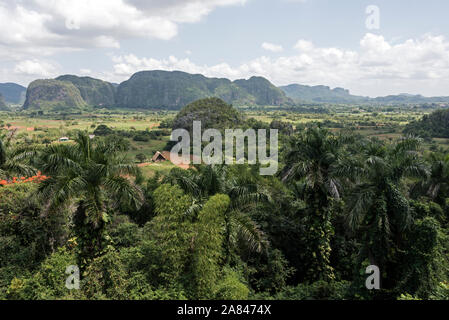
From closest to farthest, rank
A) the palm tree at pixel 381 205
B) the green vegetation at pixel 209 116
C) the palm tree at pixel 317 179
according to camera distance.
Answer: the palm tree at pixel 381 205
the palm tree at pixel 317 179
the green vegetation at pixel 209 116

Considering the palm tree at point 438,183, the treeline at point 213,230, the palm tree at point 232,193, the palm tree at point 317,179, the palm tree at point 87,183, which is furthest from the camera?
the palm tree at point 438,183

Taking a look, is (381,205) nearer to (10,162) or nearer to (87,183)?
(87,183)

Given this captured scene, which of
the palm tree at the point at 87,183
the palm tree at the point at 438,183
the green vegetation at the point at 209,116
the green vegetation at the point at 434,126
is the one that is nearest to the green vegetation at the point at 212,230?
the palm tree at the point at 87,183

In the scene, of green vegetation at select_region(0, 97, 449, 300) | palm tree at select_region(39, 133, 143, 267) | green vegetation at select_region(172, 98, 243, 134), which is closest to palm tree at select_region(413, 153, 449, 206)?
green vegetation at select_region(0, 97, 449, 300)

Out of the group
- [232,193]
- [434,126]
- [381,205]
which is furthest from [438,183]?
[434,126]

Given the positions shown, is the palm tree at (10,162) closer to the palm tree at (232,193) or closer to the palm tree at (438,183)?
the palm tree at (232,193)
